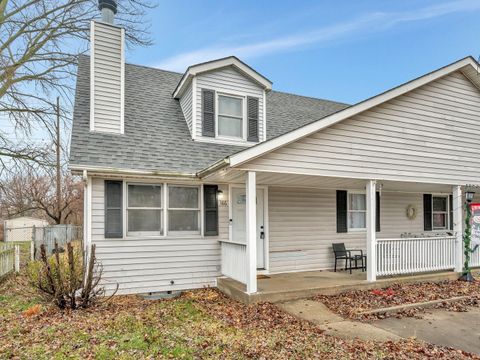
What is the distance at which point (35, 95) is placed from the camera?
13.2 m

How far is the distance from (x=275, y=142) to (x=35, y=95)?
12028 mm

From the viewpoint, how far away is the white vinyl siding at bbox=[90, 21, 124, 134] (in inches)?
304

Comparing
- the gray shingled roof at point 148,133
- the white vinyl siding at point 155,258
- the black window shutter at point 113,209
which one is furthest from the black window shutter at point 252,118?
the black window shutter at point 113,209

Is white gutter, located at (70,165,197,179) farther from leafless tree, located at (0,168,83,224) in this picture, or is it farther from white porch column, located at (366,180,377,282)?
leafless tree, located at (0,168,83,224)

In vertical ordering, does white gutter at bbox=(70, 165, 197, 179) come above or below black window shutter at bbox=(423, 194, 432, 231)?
above

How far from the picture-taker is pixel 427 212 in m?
11.3

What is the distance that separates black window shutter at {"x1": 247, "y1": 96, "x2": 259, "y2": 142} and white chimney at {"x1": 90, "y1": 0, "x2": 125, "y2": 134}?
3.44m

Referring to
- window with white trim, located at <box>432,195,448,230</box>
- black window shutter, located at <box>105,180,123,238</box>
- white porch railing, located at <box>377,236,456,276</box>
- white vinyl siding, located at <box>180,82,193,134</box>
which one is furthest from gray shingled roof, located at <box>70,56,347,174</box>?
window with white trim, located at <box>432,195,448,230</box>

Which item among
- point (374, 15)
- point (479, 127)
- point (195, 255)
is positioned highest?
point (374, 15)

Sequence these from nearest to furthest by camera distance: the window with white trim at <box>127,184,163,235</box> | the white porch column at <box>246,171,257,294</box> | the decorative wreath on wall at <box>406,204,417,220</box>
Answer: the white porch column at <box>246,171,257,294</box> < the window with white trim at <box>127,184,163,235</box> < the decorative wreath on wall at <box>406,204,417,220</box>

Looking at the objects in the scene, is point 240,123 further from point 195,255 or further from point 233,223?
point 195,255

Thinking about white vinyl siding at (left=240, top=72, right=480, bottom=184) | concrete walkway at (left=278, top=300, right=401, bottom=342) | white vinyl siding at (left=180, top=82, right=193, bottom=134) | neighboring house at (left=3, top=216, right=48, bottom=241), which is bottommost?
neighboring house at (left=3, top=216, right=48, bottom=241)

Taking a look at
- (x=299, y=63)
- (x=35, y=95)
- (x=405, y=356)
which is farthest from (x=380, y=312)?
(x=299, y=63)

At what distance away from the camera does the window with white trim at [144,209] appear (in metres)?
7.22
